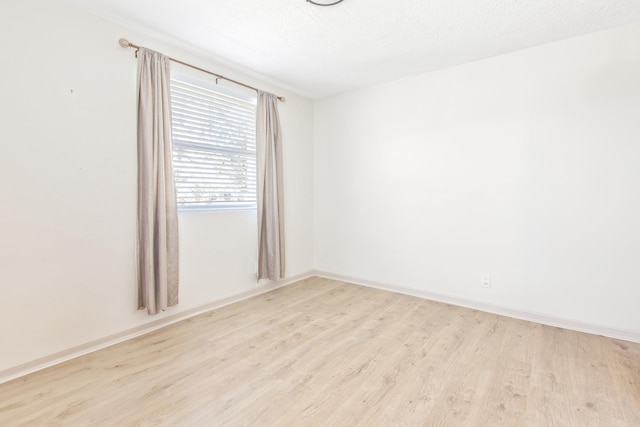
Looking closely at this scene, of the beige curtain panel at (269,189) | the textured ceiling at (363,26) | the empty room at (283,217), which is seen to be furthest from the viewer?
the beige curtain panel at (269,189)

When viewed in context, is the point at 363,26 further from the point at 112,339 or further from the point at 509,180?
the point at 112,339

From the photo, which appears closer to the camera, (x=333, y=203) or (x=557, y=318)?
(x=557, y=318)

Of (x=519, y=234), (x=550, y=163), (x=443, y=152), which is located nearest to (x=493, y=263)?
(x=519, y=234)

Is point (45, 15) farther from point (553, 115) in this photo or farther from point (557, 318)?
point (557, 318)

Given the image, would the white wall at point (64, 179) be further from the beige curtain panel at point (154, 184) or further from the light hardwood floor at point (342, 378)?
the light hardwood floor at point (342, 378)

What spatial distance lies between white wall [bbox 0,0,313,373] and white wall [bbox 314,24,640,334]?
236 cm

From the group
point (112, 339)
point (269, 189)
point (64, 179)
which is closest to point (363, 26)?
point (269, 189)

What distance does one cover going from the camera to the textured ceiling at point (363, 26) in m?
2.13

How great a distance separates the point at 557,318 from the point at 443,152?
184 centimetres

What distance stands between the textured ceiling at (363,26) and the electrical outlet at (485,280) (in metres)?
2.12

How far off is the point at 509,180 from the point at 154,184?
124 inches

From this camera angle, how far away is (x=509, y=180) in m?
2.88

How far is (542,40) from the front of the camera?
2604 mm

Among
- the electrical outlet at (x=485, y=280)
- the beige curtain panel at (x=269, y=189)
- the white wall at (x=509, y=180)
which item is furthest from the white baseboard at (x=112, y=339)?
the electrical outlet at (x=485, y=280)
